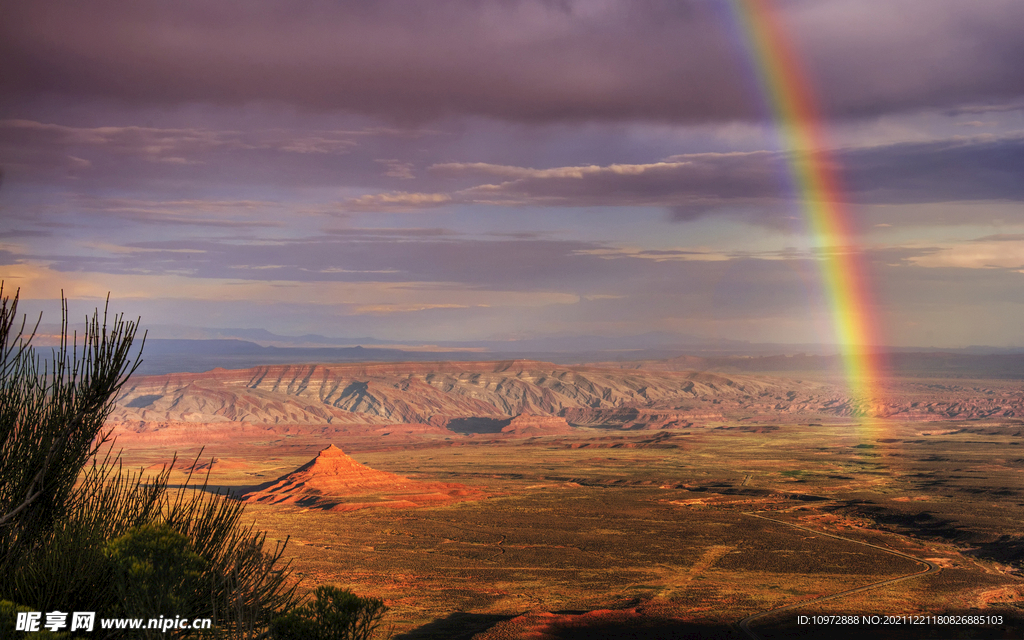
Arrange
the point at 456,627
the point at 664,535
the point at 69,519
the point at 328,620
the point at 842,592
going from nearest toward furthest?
the point at 328,620 < the point at 69,519 < the point at 456,627 < the point at 842,592 < the point at 664,535

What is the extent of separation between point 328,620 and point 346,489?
296ft

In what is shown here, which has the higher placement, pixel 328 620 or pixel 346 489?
pixel 328 620

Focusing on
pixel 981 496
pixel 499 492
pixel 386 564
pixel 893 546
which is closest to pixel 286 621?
pixel 386 564

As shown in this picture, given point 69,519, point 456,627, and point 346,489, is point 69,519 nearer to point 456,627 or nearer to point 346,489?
point 456,627

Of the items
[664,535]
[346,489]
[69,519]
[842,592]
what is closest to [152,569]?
[69,519]

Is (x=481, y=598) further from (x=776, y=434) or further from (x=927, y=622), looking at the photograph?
(x=776, y=434)

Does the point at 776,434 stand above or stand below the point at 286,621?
below

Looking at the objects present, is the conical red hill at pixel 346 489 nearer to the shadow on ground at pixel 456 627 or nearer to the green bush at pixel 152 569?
the shadow on ground at pixel 456 627

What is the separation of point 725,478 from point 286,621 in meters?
104

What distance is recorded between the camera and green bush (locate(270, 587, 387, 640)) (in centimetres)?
1218

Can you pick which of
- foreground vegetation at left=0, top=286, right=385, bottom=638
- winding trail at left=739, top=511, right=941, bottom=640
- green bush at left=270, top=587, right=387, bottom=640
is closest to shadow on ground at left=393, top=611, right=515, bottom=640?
winding trail at left=739, top=511, right=941, bottom=640

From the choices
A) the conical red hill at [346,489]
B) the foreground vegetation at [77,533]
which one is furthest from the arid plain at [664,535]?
the foreground vegetation at [77,533]

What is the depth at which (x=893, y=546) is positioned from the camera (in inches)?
2516

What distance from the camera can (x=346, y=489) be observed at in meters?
99.2
